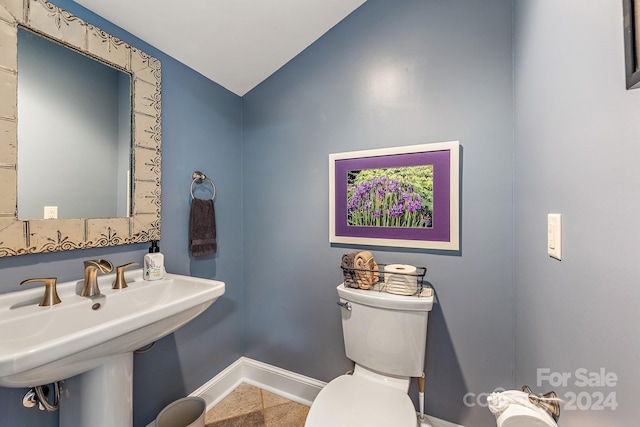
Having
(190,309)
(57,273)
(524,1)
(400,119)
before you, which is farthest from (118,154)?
(524,1)

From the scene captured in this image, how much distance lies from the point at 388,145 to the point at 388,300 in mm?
812

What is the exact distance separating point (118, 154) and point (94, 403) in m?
1.01

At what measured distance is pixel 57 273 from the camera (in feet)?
3.35

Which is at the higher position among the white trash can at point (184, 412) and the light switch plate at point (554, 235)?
the light switch plate at point (554, 235)

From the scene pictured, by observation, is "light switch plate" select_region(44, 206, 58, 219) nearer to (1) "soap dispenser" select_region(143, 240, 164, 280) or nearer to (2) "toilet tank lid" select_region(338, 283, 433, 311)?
(1) "soap dispenser" select_region(143, 240, 164, 280)

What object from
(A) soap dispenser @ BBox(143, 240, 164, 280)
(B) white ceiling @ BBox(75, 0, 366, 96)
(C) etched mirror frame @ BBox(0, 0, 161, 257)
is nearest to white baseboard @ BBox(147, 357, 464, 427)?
(A) soap dispenser @ BBox(143, 240, 164, 280)

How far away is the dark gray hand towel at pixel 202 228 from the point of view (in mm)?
1522

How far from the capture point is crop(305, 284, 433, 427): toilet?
1.03 metres

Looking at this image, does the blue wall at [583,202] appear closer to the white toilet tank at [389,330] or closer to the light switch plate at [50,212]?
the white toilet tank at [389,330]

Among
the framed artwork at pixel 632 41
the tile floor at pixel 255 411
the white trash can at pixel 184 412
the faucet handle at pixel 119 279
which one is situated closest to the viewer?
the framed artwork at pixel 632 41

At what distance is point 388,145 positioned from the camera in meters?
1.45

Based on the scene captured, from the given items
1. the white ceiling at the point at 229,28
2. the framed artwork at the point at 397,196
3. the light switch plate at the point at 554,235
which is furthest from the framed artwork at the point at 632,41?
the white ceiling at the point at 229,28

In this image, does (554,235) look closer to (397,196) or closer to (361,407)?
(397,196)

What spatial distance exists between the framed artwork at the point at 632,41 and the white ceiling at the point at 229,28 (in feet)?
4.46
